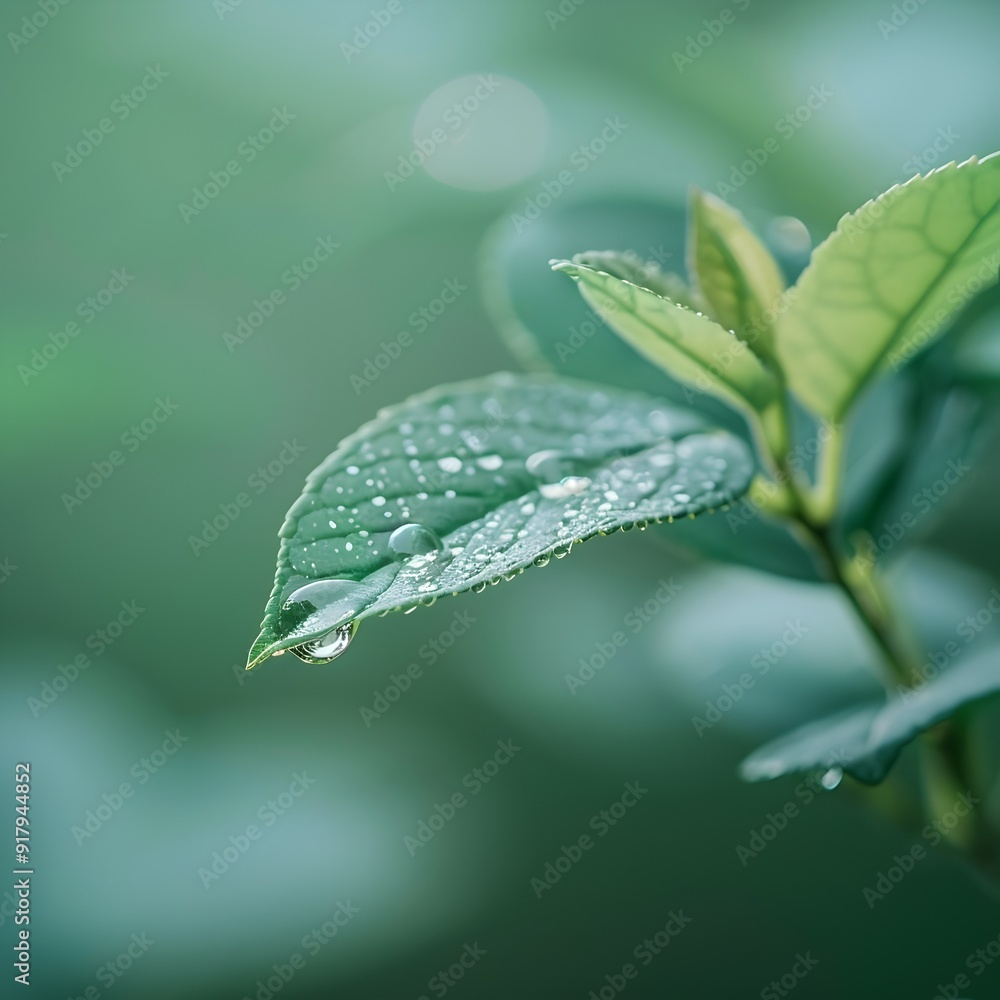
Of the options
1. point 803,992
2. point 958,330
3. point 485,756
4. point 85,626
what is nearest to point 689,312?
point 958,330

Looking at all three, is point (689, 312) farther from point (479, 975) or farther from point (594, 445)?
point (479, 975)

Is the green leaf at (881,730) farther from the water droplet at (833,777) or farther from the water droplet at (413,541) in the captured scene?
the water droplet at (413,541)

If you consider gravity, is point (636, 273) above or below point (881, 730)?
above

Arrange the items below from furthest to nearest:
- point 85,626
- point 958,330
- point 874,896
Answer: point 85,626 → point 874,896 → point 958,330

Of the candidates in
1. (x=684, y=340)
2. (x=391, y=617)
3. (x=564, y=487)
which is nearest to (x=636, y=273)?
(x=684, y=340)

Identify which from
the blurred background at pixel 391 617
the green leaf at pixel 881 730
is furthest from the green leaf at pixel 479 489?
the blurred background at pixel 391 617

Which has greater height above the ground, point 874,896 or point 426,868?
point 426,868

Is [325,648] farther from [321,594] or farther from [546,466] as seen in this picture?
[546,466]

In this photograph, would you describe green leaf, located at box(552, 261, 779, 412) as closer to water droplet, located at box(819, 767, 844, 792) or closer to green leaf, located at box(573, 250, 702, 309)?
green leaf, located at box(573, 250, 702, 309)
